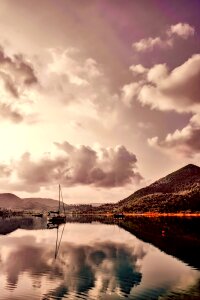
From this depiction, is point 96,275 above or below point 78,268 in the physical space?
below

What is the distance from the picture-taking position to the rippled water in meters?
44.4

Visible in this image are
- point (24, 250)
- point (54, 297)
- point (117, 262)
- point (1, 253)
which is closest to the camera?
point (54, 297)

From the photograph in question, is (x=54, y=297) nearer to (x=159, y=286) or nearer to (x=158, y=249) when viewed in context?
(x=159, y=286)

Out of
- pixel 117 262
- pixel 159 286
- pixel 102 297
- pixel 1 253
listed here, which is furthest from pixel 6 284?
pixel 1 253

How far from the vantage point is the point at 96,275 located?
56656 mm

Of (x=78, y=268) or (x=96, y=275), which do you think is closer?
(x=96, y=275)

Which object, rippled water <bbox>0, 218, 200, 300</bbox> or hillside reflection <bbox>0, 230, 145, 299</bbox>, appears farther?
hillside reflection <bbox>0, 230, 145, 299</bbox>

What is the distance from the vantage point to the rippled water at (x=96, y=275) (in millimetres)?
44375

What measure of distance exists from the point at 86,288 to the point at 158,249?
45.4 metres

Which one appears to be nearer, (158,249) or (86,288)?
(86,288)

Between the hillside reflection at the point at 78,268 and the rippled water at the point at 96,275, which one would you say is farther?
the hillside reflection at the point at 78,268

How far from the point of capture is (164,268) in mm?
63438

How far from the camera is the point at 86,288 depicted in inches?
1863

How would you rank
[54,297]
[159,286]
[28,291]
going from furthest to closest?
1. [159,286]
2. [28,291]
3. [54,297]
